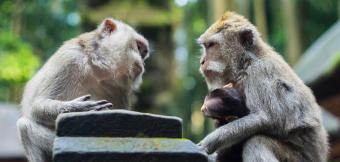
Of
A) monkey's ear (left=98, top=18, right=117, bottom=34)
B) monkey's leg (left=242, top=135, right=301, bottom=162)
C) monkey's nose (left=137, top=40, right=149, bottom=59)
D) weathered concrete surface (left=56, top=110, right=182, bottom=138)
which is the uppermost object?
monkey's ear (left=98, top=18, right=117, bottom=34)

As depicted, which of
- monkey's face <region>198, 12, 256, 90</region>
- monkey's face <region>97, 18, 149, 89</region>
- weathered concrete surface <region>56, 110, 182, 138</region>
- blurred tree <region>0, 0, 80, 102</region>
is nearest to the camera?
weathered concrete surface <region>56, 110, 182, 138</region>

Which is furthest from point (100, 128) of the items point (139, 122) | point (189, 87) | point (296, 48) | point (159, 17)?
point (189, 87)

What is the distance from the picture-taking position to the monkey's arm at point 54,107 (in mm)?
5391

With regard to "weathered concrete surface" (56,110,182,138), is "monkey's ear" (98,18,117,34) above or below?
above

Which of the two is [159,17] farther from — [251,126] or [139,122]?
[139,122]

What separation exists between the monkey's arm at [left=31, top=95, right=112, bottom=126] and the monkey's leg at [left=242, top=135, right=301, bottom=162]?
124 cm

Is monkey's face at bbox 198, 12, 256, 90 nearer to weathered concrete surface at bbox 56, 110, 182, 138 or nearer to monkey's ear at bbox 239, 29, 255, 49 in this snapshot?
monkey's ear at bbox 239, 29, 255, 49

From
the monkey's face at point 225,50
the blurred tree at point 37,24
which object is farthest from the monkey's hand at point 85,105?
the blurred tree at point 37,24

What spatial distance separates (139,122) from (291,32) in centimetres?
2158

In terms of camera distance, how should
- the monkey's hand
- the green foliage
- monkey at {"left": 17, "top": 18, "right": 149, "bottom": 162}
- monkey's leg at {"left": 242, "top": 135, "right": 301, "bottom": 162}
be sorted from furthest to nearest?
the green foliage
monkey at {"left": 17, "top": 18, "right": 149, "bottom": 162}
monkey's leg at {"left": 242, "top": 135, "right": 301, "bottom": 162}
the monkey's hand

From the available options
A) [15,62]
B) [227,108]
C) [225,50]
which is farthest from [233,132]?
[15,62]

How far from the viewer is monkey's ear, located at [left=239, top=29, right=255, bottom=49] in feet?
→ 21.6

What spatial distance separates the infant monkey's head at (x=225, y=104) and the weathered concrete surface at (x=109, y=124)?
1.53m

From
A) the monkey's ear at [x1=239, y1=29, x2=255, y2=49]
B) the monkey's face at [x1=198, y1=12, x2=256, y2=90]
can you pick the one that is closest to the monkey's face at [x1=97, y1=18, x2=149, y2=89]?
the monkey's face at [x1=198, y1=12, x2=256, y2=90]
